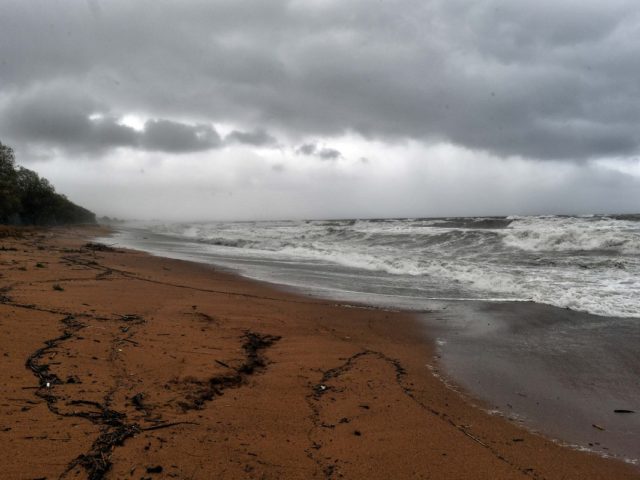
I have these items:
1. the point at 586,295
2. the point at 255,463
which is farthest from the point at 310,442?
the point at 586,295

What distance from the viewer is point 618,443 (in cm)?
352

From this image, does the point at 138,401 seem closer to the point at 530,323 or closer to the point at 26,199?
the point at 530,323

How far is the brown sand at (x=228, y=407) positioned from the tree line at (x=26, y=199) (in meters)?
36.8

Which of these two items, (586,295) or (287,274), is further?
(287,274)

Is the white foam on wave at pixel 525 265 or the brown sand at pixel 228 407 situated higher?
the white foam on wave at pixel 525 265

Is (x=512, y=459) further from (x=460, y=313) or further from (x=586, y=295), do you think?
(x=586, y=295)

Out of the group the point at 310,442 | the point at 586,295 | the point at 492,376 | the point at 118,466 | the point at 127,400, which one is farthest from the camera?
the point at 586,295

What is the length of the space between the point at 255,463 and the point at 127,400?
4.34ft

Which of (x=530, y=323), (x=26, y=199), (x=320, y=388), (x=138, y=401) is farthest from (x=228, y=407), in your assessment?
A: (x=26, y=199)

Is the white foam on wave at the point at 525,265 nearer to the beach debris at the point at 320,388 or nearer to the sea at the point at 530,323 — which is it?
the sea at the point at 530,323

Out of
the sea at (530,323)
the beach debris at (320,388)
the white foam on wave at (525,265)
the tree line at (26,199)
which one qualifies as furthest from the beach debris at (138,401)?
the tree line at (26,199)

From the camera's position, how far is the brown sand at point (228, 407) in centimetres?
268

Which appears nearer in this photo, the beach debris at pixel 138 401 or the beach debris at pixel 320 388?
the beach debris at pixel 138 401

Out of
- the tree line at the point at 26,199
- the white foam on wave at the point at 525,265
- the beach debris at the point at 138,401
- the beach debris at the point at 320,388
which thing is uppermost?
the tree line at the point at 26,199
